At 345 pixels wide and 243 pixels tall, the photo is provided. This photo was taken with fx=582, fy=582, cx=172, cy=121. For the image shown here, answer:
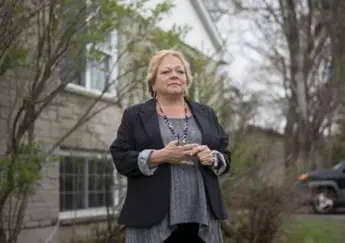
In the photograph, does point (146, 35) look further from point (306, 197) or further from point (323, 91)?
point (323, 91)

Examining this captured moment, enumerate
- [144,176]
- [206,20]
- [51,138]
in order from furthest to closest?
[206,20]
[51,138]
[144,176]

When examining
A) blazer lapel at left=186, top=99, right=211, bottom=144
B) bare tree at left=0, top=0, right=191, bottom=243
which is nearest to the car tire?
bare tree at left=0, top=0, right=191, bottom=243

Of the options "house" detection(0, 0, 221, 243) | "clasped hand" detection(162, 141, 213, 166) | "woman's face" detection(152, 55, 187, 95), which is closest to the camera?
"clasped hand" detection(162, 141, 213, 166)

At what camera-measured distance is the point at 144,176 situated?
109 inches

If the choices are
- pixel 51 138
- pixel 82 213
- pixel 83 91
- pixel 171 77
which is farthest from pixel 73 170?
pixel 171 77

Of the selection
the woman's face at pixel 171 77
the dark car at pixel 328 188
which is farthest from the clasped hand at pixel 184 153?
the dark car at pixel 328 188

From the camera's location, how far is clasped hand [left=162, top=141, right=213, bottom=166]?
2.64m

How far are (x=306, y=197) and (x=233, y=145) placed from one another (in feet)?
3.71

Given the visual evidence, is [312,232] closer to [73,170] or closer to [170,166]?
[73,170]

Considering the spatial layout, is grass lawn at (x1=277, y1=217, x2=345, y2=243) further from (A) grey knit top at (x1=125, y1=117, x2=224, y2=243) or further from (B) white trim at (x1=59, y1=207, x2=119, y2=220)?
(A) grey knit top at (x1=125, y1=117, x2=224, y2=243)

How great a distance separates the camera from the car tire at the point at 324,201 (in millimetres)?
13430

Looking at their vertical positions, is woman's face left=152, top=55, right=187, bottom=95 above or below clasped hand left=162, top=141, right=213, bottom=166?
above

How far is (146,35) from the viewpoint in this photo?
23.5ft

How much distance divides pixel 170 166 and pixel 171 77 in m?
0.46
